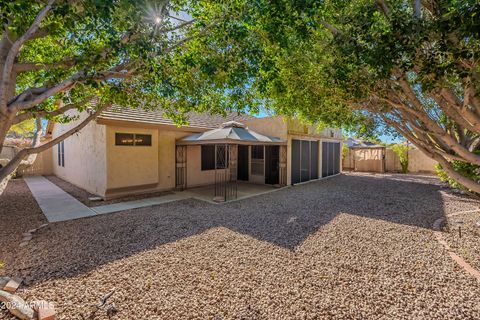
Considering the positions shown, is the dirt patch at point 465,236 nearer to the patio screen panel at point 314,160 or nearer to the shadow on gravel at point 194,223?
the shadow on gravel at point 194,223

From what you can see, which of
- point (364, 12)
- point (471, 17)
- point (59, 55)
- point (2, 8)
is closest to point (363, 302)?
point (471, 17)

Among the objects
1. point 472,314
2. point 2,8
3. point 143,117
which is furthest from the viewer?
point 143,117

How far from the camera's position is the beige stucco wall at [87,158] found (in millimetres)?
9109

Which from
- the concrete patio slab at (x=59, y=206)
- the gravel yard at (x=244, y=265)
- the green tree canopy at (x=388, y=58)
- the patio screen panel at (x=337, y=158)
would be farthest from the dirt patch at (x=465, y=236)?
the patio screen panel at (x=337, y=158)

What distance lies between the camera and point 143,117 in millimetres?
9766

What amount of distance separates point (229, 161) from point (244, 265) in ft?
29.2

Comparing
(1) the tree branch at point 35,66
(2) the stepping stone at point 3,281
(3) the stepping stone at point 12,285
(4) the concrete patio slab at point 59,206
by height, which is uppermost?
(1) the tree branch at point 35,66

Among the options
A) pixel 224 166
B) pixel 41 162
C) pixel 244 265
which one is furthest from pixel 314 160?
pixel 41 162

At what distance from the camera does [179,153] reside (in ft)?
37.0

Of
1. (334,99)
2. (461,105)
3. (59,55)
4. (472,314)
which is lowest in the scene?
(472,314)

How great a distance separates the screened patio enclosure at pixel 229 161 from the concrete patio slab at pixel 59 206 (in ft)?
14.3

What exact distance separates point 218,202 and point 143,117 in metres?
5.08

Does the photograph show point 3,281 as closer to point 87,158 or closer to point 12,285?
point 12,285

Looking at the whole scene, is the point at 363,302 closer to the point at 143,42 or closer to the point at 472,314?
the point at 472,314
